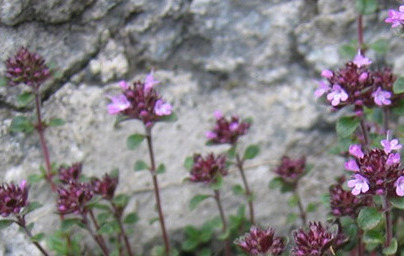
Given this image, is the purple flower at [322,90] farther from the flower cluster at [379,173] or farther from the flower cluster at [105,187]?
the flower cluster at [105,187]

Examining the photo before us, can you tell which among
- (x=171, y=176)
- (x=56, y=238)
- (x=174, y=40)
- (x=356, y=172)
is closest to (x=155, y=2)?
(x=174, y=40)

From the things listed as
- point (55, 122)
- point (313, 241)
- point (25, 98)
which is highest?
point (25, 98)

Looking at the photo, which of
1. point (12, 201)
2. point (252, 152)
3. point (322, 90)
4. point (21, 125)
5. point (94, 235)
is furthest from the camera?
point (252, 152)

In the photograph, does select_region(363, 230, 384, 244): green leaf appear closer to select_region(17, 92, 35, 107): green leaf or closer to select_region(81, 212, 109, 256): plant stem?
select_region(81, 212, 109, 256): plant stem

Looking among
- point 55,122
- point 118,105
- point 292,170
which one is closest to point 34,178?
point 55,122

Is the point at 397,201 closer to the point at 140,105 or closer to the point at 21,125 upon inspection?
the point at 140,105

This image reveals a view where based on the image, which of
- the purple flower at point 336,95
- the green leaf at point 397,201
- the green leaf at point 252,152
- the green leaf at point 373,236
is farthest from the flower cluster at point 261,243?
the green leaf at point 252,152
